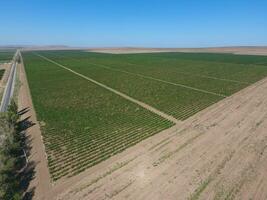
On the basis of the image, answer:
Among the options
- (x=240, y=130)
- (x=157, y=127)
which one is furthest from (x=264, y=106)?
(x=157, y=127)

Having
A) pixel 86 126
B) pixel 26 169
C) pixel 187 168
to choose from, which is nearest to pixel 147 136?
pixel 187 168

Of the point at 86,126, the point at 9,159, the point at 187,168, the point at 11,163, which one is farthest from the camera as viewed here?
the point at 86,126

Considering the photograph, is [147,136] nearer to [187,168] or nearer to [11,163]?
[187,168]

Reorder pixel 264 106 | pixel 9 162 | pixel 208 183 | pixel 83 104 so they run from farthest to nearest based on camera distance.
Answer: pixel 83 104 < pixel 264 106 < pixel 9 162 < pixel 208 183

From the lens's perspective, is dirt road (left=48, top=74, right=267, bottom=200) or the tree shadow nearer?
dirt road (left=48, top=74, right=267, bottom=200)

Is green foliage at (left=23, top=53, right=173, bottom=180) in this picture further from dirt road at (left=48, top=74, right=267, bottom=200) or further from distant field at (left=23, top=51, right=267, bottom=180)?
dirt road at (left=48, top=74, right=267, bottom=200)

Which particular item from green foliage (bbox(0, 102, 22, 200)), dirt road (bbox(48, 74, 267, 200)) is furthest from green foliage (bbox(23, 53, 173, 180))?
green foliage (bbox(0, 102, 22, 200))

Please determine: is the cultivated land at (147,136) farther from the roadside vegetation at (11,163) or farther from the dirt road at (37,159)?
the roadside vegetation at (11,163)

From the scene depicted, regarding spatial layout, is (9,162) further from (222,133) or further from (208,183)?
(222,133)
